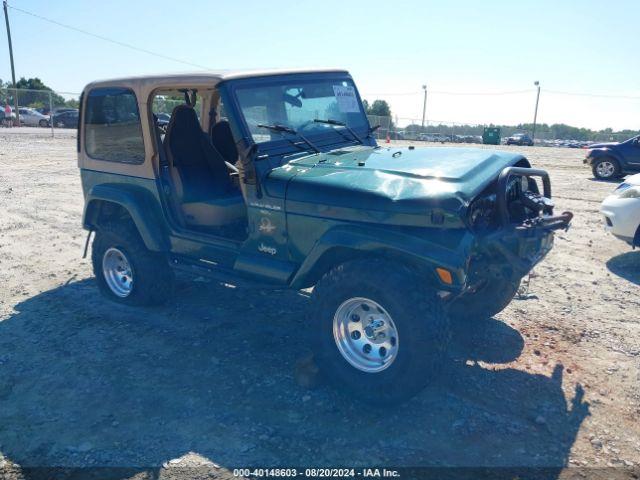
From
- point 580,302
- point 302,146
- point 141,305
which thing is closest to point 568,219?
point 580,302

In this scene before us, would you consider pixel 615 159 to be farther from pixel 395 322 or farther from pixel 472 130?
pixel 472 130

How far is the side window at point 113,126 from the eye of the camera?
482 cm

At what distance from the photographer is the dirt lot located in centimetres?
311

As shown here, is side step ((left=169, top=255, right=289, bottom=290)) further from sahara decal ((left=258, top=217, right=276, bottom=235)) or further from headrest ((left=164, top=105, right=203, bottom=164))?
headrest ((left=164, top=105, right=203, bottom=164))

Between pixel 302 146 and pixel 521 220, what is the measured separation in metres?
1.82

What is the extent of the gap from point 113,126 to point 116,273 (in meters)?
1.47

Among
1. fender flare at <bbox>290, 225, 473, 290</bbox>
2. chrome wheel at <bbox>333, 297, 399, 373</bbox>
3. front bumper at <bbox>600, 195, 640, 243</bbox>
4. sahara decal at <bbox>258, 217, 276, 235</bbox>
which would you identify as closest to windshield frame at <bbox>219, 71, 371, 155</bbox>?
sahara decal at <bbox>258, 217, 276, 235</bbox>

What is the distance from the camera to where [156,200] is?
4805mm

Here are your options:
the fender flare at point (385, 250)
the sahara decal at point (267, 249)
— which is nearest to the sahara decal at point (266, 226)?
the sahara decal at point (267, 249)

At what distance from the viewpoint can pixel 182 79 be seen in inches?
171

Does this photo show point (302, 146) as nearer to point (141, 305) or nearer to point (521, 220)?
point (521, 220)

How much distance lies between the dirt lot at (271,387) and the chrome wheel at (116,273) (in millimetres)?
223

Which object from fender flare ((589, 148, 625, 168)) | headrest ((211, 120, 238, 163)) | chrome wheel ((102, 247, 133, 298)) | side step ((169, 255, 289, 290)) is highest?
headrest ((211, 120, 238, 163))

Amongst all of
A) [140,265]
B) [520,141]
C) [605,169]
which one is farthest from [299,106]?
→ [520,141]
